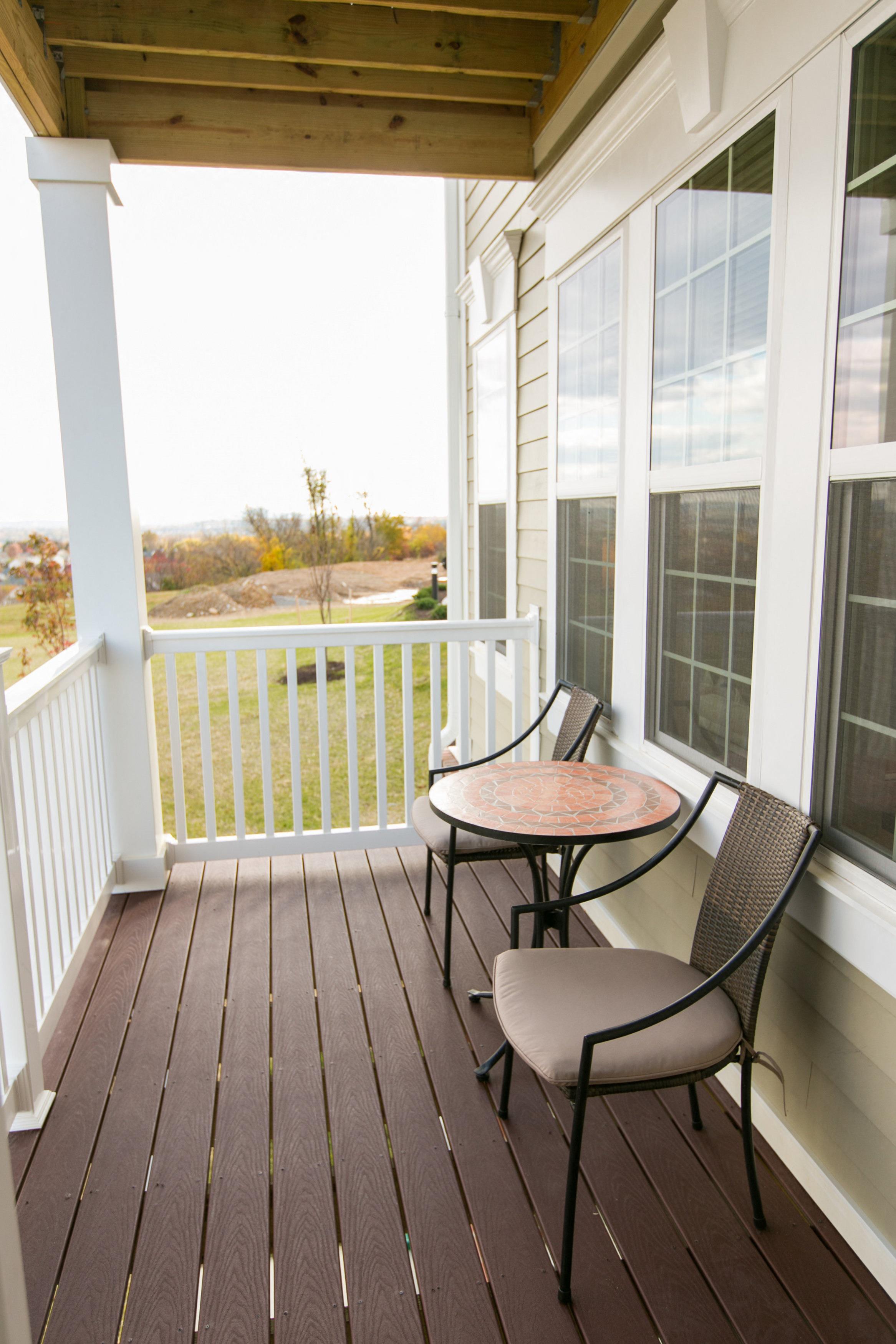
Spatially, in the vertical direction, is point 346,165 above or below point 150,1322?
above

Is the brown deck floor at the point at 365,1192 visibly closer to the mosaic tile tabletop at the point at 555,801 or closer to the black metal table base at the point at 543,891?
the black metal table base at the point at 543,891

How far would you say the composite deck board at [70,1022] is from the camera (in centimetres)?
201

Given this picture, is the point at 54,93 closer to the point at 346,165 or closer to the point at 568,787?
the point at 346,165

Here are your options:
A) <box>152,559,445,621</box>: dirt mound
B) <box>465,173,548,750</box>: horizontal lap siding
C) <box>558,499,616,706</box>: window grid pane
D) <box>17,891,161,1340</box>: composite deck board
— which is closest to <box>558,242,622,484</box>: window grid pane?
<box>558,499,616,706</box>: window grid pane

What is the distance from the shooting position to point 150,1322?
1.55 meters

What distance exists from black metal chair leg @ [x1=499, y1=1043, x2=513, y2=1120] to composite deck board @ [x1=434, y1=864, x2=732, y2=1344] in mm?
26

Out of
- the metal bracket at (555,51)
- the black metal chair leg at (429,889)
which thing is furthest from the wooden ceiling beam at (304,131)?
the black metal chair leg at (429,889)

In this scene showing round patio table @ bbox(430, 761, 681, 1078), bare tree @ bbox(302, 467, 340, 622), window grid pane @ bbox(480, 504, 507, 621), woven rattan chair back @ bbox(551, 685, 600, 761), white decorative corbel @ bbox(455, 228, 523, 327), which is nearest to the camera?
round patio table @ bbox(430, 761, 681, 1078)

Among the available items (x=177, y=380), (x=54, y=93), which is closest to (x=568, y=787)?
(x=54, y=93)

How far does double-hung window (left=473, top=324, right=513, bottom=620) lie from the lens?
14.1 feet

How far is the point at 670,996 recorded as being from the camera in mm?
1841

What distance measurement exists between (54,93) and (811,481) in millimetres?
2976

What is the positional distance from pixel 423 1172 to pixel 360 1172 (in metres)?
0.14

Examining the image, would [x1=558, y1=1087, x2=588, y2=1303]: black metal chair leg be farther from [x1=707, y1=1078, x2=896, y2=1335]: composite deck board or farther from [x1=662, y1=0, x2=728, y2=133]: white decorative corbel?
[x1=662, y1=0, x2=728, y2=133]: white decorative corbel
